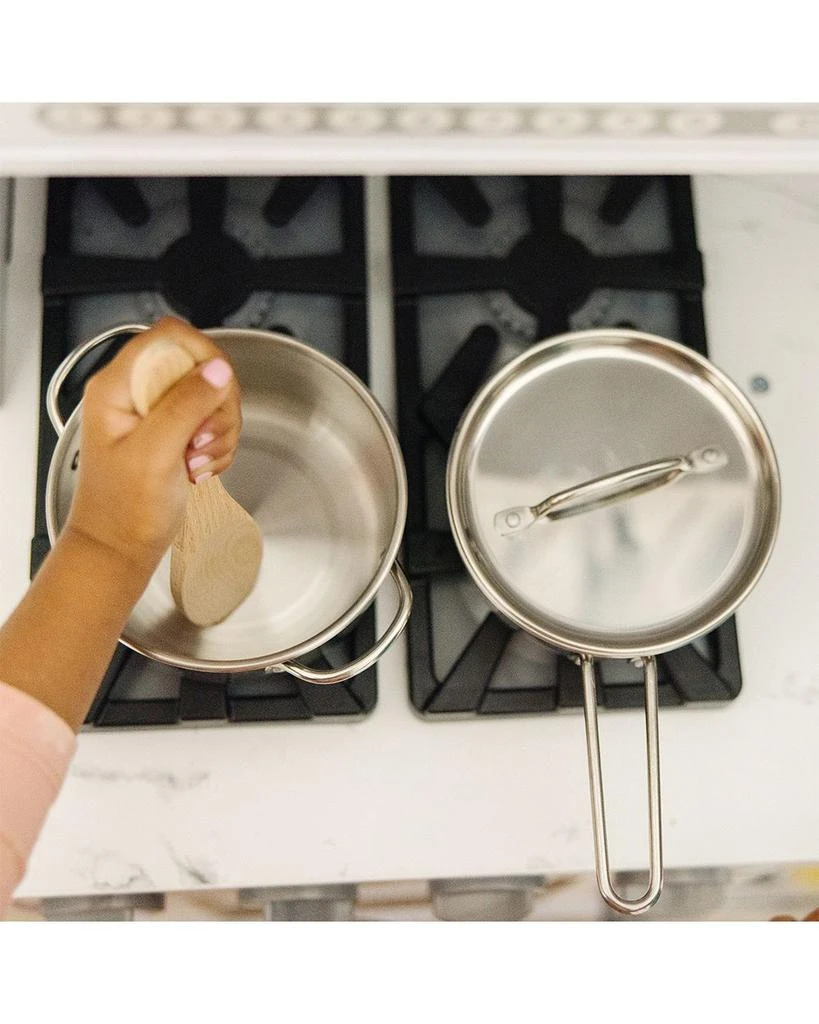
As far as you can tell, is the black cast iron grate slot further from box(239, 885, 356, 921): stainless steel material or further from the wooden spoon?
box(239, 885, 356, 921): stainless steel material

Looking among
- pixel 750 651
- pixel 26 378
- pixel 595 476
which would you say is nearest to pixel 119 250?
pixel 26 378

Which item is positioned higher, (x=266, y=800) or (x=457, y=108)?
(x=457, y=108)

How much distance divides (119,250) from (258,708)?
1.04 feet

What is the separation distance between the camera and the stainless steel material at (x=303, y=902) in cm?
58

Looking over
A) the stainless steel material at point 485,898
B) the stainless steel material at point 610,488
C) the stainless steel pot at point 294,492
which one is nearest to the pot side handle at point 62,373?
the stainless steel pot at point 294,492

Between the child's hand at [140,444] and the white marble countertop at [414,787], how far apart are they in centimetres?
22

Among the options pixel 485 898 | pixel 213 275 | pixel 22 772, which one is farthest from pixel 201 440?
pixel 485 898

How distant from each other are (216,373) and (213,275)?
0.26 metres

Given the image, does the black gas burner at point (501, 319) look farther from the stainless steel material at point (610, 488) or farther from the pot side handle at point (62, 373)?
the pot side handle at point (62, 373)

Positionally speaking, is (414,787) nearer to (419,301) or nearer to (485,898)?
(485,898)

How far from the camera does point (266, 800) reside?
1.90 ft

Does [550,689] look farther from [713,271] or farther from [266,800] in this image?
[713,271]
